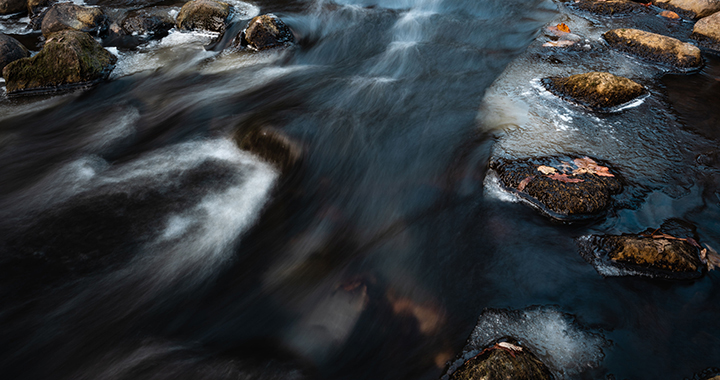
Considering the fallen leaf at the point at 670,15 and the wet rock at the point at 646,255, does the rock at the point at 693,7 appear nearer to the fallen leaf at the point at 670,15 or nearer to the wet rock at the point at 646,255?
the fallen leaf at the point at 670,15

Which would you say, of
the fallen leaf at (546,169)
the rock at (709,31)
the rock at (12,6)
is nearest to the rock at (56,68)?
the rock at (12,6)

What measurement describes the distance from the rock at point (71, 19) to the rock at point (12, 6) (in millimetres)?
2334

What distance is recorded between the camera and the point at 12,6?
11391mm

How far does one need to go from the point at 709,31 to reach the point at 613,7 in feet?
7.65

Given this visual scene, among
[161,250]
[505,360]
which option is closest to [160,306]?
[161,250]

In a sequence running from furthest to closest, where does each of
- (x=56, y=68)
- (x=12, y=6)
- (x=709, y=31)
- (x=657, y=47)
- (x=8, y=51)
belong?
(x=12, y=6)
(x=709, y=31)
(x=8, y=51)
(x=657, y=47)
(x=56, y=68)

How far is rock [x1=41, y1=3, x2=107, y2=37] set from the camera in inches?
389

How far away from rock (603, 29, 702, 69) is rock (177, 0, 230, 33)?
9.68 metres

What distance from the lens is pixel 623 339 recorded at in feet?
11.9

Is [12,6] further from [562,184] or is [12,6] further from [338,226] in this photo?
[562,184]

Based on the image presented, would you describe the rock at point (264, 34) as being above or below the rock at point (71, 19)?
below

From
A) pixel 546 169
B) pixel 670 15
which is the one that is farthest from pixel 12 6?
pixel 670 15

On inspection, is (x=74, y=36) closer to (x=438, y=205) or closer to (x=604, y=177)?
(x=438, y=205)

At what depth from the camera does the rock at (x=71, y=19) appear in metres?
9.89
